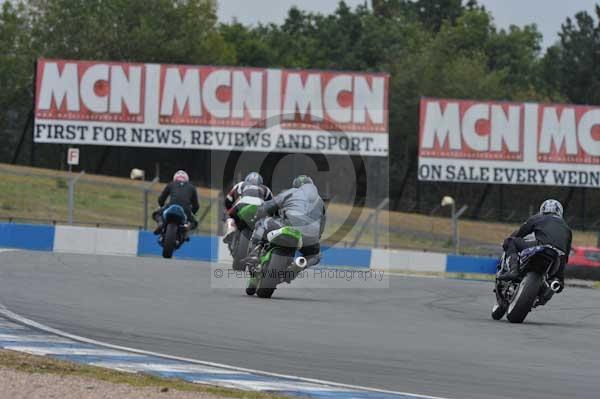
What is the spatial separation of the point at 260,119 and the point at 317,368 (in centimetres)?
3447

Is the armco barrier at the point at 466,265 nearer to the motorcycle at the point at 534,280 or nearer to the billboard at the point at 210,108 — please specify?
the billboard at the point at 210,108

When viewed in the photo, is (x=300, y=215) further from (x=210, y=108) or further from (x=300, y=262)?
(x=210, y=108)

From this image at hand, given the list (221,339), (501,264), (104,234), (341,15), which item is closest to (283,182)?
(104,234)

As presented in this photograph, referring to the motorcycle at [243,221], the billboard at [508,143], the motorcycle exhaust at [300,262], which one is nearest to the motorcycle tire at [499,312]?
the motorcycle exhaust at [300,262]

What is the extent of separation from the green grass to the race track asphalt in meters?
0.99

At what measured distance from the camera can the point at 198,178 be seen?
50.9 m

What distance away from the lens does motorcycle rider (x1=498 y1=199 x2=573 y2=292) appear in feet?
44.0

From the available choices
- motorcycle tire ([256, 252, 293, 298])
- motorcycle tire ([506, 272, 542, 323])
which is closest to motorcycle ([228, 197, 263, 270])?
motorcycle tire ([256, 252, 293, 298])

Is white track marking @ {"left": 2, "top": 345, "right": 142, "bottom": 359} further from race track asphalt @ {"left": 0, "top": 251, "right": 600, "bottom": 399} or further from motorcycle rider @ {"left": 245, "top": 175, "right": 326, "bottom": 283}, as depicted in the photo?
motorcycle rider @ {"left": 245, "top": 175, "right": 326, "bottom": 283}

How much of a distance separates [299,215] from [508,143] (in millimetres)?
30771

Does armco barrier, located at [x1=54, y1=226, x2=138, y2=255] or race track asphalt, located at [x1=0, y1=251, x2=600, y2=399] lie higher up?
armco barrier, located at [x1=54, y1=226, x2=138, y2=255]

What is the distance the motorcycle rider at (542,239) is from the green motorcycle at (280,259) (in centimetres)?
223

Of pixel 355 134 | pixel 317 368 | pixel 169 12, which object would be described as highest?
pixel 169 12

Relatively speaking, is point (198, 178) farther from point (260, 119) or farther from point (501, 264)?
point (501, 264)
